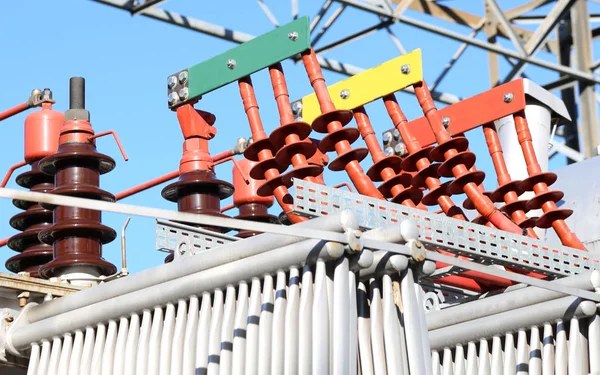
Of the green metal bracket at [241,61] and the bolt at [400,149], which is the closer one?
the green metal bracket at [241,61]

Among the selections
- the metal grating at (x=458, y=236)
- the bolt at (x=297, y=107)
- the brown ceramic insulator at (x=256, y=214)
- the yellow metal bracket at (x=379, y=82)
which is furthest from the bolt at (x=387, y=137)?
the metal grating at (x=458, y=236)

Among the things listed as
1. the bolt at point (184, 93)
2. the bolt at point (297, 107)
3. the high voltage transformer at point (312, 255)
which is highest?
the bolt at point (297, 107)

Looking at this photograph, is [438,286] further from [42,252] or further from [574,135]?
[574,135]

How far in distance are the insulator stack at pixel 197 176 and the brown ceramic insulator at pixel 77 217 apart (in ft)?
1.81

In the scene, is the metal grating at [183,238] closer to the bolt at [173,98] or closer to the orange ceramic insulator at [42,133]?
the bolt at [173,98]

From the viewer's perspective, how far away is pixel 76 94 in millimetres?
10727

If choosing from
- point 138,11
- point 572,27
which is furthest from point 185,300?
point 572,27

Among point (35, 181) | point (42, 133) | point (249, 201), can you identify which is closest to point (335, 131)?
point (42, 133)

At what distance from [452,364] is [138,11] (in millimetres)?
9181

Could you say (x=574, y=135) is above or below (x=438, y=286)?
above

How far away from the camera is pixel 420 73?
9641mm

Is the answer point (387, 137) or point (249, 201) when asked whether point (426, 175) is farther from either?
point (249, 201)

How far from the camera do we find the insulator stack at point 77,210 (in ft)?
31.5

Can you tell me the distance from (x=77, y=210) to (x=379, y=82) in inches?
86.7
